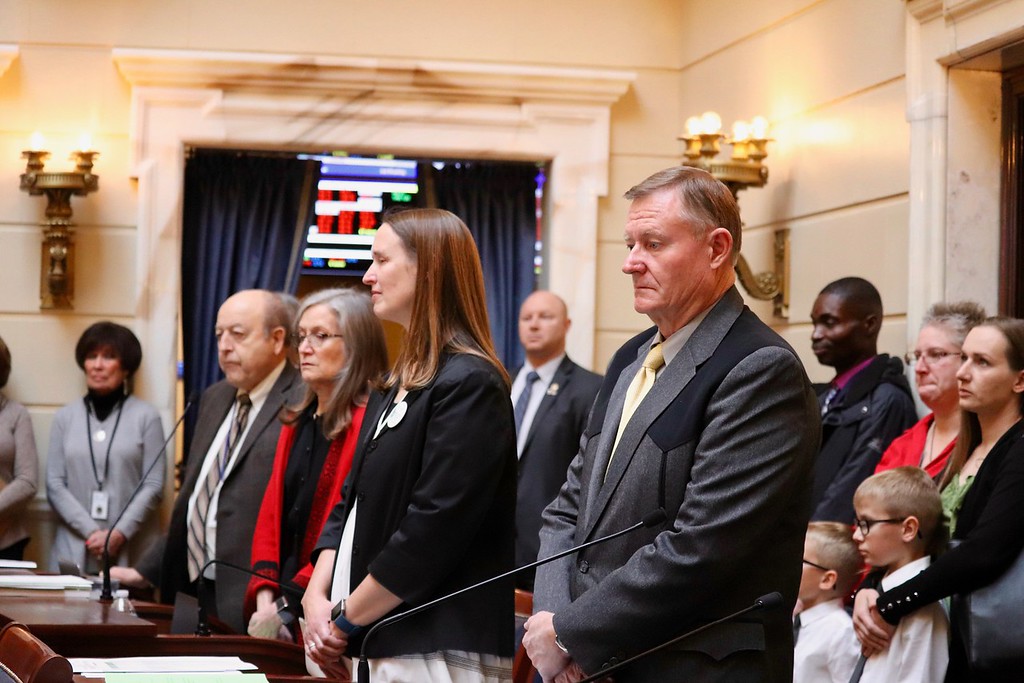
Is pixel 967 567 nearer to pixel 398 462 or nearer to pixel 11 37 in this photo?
pixel 398 462

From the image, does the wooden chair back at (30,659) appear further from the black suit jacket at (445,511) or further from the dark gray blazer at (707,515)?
the dark gray blazer at (707,515)

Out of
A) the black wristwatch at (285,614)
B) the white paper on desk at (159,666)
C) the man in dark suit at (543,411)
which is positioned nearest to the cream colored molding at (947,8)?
the man in dark suit at (543,411)

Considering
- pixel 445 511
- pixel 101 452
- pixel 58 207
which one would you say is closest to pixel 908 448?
pixel 445 511

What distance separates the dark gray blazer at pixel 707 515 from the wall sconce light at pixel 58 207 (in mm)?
4156

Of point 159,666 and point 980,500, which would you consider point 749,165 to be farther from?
point 159,666

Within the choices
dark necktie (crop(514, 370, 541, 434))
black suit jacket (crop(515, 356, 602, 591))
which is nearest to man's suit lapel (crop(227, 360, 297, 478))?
black suit jacket (crop(515, 356, 602, 591))

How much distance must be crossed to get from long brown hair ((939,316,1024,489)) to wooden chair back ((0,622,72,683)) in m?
2.19

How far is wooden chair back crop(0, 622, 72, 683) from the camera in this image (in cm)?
206

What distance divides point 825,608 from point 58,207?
12.2ft

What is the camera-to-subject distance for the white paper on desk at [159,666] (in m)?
2.35

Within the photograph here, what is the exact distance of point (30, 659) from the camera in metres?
2.15

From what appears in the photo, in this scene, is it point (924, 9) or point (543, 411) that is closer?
point (924, 9)

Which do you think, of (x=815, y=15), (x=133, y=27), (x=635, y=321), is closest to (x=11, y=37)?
(x=133, y=27)

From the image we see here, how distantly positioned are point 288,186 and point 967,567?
4.16 m
